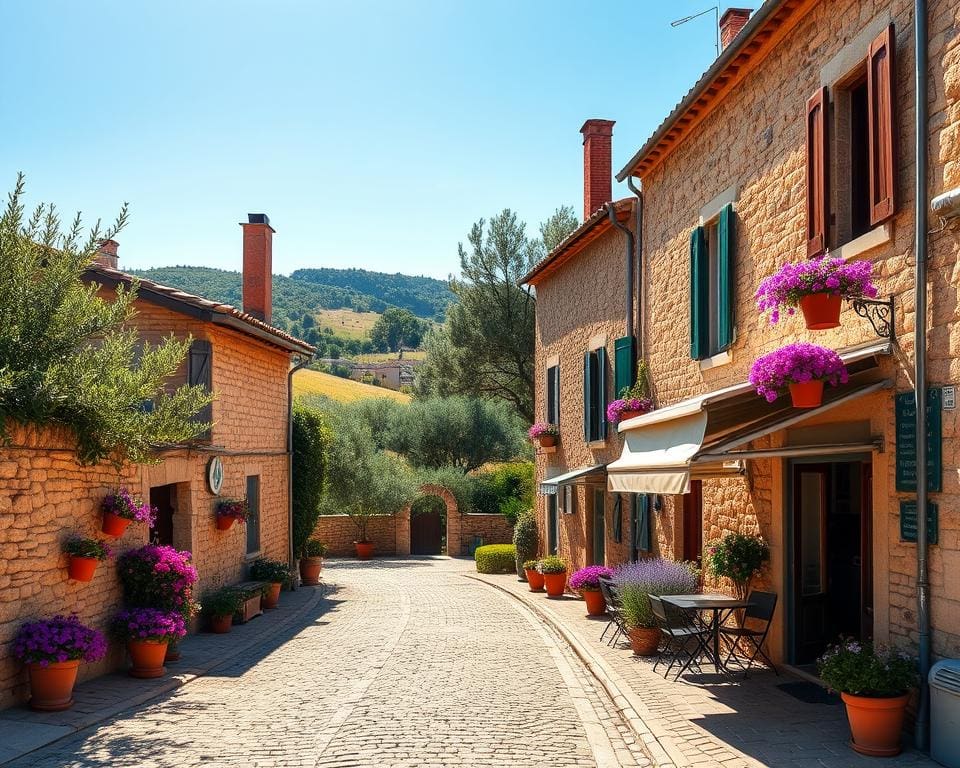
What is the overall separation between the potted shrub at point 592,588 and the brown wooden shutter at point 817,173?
7.55 meters

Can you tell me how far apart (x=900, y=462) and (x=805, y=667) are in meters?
3.25

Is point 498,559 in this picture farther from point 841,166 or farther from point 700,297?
point 841,166

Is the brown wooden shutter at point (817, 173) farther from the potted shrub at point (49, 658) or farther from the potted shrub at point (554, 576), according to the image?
the potted shrub at point (554, 576)

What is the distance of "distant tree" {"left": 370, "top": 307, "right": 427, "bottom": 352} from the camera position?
119812mm

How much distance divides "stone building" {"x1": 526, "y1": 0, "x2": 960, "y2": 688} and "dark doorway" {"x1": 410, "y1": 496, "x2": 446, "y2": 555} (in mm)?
18941

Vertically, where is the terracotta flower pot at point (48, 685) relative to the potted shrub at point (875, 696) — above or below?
below

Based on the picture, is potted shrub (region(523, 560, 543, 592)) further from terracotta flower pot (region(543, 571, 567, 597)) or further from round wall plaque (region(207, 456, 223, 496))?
round wall plaque (region(207, 456, 223, 496))

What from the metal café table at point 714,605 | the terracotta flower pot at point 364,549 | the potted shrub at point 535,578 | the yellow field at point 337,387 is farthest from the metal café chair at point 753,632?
the yellow field at point 337,387

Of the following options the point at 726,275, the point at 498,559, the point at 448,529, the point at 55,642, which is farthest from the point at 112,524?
the point at 448,529

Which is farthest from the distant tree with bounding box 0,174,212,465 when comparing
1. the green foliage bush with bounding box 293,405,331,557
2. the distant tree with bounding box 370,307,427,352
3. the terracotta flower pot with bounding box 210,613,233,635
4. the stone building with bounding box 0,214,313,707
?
the distant tree with bounding box 370,307,427,352

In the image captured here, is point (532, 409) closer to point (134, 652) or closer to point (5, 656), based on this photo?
point (134, 652)

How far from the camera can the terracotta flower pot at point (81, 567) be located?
9086 mm

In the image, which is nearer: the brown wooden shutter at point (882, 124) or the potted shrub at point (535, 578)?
the brown wooden shutter at point (882, 124)

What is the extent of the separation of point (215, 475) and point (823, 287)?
1007cm
